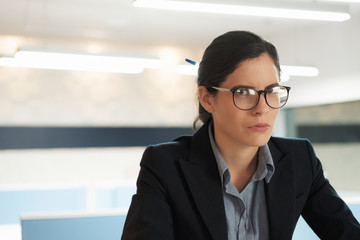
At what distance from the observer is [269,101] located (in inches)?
43.1

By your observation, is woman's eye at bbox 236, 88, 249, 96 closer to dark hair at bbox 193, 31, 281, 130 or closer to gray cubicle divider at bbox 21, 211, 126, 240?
dark hair at bbox 193, 31, 281, 130

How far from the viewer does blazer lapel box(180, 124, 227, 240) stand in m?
1.14

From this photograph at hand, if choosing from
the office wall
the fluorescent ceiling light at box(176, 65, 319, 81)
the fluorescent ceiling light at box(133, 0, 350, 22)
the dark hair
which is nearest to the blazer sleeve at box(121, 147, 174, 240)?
the dark hair

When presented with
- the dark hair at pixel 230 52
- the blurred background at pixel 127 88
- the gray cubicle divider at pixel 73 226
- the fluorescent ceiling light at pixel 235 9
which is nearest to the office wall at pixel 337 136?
the blurred background at pixel 127 88

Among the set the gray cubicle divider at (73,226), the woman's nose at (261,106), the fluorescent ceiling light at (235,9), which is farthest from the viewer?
the fluorescent ceiling light at (235,9)

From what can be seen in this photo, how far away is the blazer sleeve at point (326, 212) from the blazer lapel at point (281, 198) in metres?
0.09

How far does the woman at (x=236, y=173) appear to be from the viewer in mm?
1113

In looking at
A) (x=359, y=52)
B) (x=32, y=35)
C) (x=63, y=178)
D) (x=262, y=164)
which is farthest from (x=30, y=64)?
(x=262, y=164)

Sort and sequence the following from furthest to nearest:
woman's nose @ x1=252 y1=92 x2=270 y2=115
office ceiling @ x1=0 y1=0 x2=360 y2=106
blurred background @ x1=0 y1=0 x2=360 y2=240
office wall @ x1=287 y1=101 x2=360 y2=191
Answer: office wall @ x1=287 y1=101 x2=360 y2=191 < blurred background @ x1=0 y1=0 x2=360 y2=240 < office ceiling @ x1=0 y1=0 x2=360 y2=106 < woman's nose @ x1=252 y1=92 x2=270 y2=115

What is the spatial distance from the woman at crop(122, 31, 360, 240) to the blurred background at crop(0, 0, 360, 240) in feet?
12.7

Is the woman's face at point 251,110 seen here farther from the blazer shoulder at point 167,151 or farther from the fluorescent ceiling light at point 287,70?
the fluorescent ceiling light at point 287,70

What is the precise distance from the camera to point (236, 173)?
124 centimetres

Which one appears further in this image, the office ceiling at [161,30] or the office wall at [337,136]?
the office wall at [337,136]

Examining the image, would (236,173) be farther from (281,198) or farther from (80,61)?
(80,61)
